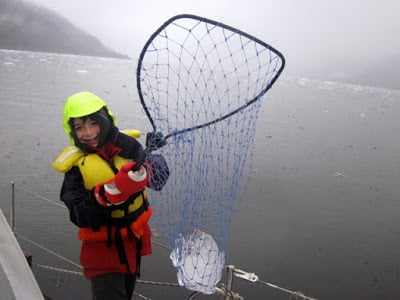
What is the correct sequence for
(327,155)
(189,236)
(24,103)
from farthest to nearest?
(24,103)
(327,155)
(189,236)

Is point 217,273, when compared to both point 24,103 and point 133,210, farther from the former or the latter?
point 24,103

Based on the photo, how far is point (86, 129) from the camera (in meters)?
2.17

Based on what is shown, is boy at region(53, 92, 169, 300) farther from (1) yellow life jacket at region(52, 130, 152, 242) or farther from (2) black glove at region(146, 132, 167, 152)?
(2) black glove at region(146, 132, 167, 152)

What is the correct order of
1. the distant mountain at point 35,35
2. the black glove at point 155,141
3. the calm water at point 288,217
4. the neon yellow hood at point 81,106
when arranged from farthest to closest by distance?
the distant mountain at point 35,35, the calm water at point 288,217, the black glove at point 155,141, the neon yellow hood at point 81,106

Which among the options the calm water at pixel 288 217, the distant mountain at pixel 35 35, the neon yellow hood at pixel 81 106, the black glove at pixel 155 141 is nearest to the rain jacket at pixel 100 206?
the neon yellow hood at pixel 81 106

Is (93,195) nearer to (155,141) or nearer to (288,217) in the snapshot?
(155,141)

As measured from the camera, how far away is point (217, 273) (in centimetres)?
281

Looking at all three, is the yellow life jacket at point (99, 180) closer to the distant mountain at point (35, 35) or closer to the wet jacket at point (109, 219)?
the wet jacket at point (109, 219)

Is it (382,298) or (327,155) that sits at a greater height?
(327,155)

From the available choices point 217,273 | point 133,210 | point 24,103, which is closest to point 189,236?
point 217,273

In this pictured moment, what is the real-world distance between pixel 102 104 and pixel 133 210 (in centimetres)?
68

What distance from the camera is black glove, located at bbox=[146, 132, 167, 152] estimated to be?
8.41 ft

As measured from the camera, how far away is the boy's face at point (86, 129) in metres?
2.17

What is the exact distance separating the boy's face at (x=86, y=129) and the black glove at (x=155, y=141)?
442 mm
